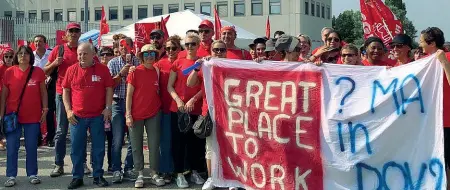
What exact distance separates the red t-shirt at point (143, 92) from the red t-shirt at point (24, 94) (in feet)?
4.26

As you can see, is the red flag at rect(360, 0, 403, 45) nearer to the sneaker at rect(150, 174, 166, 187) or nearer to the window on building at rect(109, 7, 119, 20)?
the sneaker at rect(150, 174, 166, 187)

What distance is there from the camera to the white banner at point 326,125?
208 inches

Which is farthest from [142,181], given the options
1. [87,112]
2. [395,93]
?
[395,93]

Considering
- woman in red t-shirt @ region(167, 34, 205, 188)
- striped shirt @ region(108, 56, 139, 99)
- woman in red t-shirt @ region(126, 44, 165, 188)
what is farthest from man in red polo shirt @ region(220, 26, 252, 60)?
striped shirt @ region(108, 56, 139, 99)

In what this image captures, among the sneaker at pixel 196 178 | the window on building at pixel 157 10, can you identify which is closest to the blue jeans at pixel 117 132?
the sneaker at pixel 196 178

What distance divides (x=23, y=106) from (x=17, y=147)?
1.73 feet

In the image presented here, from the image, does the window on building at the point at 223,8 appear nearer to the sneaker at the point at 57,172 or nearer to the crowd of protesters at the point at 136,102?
the crowd of protesters at the point at 136,102

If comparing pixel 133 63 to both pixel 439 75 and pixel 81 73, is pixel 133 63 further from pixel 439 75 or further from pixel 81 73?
pixel 439 75

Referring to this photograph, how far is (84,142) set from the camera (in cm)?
674

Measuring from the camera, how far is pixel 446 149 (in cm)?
534

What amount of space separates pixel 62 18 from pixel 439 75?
5330 centimetres

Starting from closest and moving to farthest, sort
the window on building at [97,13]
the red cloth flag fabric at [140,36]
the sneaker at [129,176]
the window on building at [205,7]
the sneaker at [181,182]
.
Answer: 1. the sneaker at [181,182]
2. the sneaker at [129,176]
3. the red cloth flag fabric at [140,36]
4. the window on building at [205,7]
5. the window on building at [97,13]

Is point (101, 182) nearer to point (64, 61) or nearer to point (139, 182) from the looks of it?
point (139, 182)

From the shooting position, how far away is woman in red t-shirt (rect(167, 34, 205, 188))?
6.48 m
